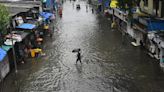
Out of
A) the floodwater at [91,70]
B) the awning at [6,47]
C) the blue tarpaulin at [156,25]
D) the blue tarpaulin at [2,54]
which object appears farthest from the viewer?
the blue tarpaulin at [156,25]

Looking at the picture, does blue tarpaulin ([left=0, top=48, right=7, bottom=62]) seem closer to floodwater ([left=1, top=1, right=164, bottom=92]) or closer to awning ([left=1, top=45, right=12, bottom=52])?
awning ([left=1, top=45, right=12, bottom=52])

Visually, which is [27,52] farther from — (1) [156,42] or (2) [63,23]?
(2) [63,23]

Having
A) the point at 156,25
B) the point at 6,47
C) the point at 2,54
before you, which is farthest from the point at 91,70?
the point at 156,25

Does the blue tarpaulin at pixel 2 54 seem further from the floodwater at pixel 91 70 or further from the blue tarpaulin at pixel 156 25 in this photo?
the blue tarpaulin at pixel 156 25

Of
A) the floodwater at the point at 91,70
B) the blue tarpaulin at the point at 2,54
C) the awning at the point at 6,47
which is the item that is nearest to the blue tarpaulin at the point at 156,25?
the floodwater at the point at 91,70

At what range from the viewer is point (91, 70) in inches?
1275

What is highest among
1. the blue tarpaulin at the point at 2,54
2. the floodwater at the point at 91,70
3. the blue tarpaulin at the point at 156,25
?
the blue tarpaulin at the point at 156,25

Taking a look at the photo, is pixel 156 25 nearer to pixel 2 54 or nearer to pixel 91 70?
pixel 91 70

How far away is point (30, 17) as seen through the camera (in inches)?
1833

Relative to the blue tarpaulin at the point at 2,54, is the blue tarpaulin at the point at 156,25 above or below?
above

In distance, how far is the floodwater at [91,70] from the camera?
2766 cm

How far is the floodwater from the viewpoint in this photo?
27656 millimetres

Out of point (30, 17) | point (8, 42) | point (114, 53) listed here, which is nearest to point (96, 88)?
point (8, 42)

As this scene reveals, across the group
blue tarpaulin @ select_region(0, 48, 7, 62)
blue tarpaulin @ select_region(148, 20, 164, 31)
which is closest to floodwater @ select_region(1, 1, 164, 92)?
blue tarpaulin @ select_region(0, 48, 7, 62)
